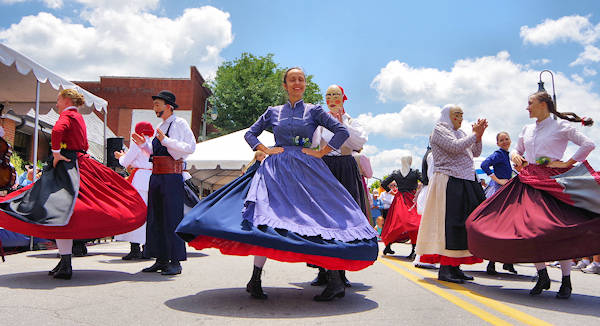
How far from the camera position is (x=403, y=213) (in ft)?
32.6

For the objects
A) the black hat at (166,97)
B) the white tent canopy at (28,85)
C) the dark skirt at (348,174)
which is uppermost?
the white tent canopy at (28,85)

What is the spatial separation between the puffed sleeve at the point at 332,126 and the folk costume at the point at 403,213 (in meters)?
5.48

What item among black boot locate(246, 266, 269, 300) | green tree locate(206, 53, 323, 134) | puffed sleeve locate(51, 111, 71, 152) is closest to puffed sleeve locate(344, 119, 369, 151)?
black boot locate(246, 266, 269, 300)

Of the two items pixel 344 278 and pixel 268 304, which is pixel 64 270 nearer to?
pixel 268 304

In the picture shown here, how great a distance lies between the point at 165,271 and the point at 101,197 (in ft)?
3.72

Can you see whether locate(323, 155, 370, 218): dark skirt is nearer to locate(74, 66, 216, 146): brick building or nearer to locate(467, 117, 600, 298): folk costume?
locate(467, 117, 600, 298): folk costume

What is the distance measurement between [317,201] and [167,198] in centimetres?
275

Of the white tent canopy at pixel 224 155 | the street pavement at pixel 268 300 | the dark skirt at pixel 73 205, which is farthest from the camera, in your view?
the white tent canopy at pixel 224 155

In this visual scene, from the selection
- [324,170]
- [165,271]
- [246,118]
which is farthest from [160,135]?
[246,118]

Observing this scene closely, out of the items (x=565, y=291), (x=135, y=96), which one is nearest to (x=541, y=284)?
(x=565, y=291)

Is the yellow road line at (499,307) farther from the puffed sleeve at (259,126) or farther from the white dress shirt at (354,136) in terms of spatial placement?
the puffed sleeve at (259,126)

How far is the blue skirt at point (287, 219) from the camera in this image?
3.74m

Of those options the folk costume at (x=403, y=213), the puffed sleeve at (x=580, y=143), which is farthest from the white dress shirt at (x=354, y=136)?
the folk costume at (x=403, y=213)

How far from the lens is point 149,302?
4059 mm
